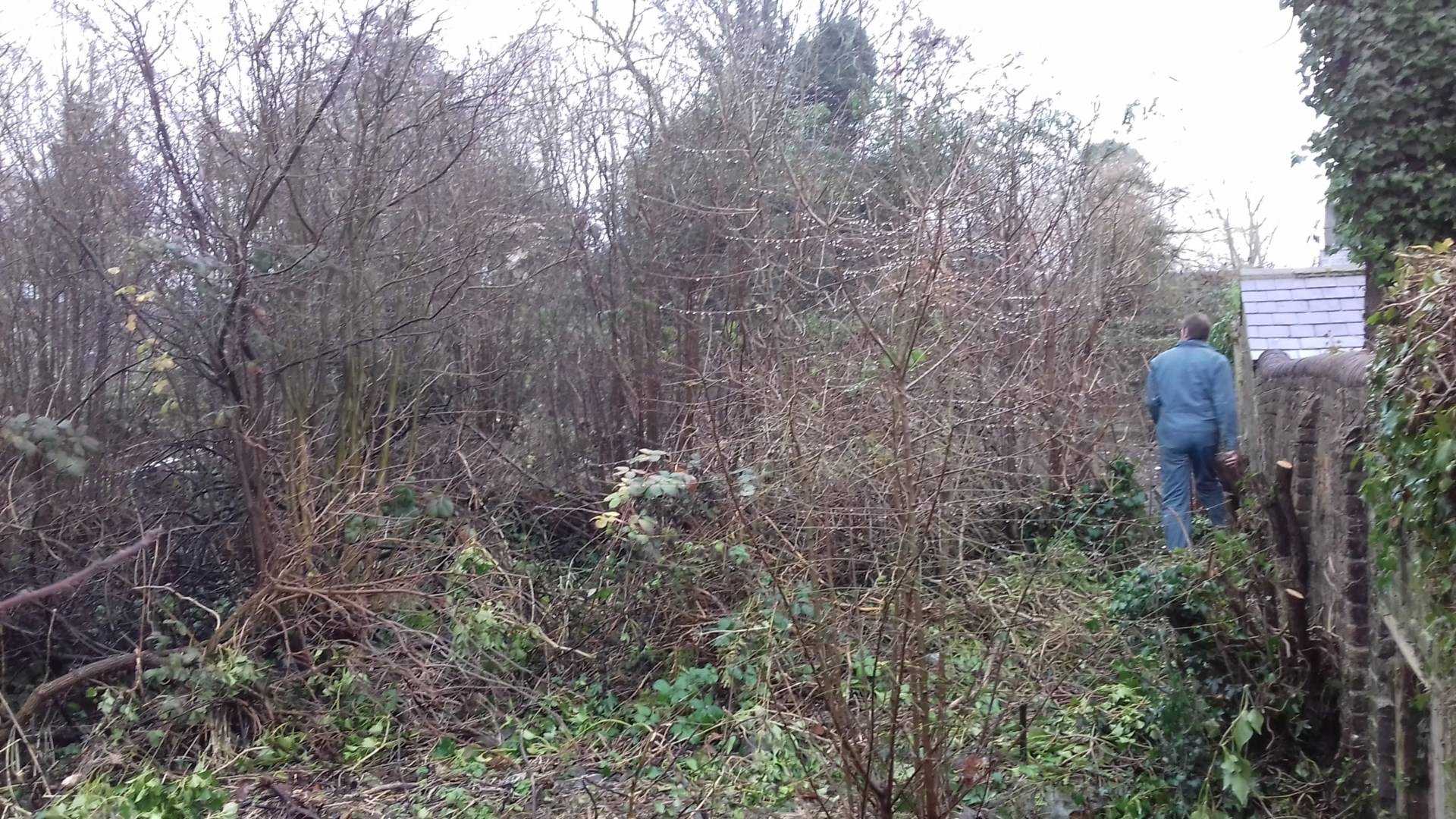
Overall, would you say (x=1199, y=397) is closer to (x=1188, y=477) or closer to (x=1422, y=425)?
(x=1188, y=477)

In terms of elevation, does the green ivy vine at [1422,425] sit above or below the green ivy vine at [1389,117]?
below

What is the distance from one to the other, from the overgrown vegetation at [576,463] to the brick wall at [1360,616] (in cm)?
38

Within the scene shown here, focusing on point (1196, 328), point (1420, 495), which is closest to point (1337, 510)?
point (1420, 495)

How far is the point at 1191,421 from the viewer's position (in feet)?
26.4

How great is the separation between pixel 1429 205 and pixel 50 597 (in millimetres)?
9916

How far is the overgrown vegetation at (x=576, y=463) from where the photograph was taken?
486 cm

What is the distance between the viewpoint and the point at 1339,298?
9.05 meters

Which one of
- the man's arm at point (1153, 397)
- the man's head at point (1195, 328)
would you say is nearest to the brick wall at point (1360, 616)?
the man's arm at point (1153, 397)

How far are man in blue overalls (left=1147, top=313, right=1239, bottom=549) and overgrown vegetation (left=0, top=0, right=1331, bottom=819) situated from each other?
54 centimetres

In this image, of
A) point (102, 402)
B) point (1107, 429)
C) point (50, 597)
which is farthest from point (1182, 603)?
point (102, 402)

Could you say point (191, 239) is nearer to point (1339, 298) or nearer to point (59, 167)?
point (59, 167)

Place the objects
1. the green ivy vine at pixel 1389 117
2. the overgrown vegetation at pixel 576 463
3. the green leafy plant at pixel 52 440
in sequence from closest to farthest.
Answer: the overgrown vegetation at pixel 576 463 → the green leafy plant at pixel 52 440 → the green ivy vine at pixel 1389 117

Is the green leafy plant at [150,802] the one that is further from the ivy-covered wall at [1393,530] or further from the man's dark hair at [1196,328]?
the man's dark hair at [1196,328]

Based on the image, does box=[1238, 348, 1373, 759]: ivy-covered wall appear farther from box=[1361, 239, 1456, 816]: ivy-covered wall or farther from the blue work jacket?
the blue work jacket
